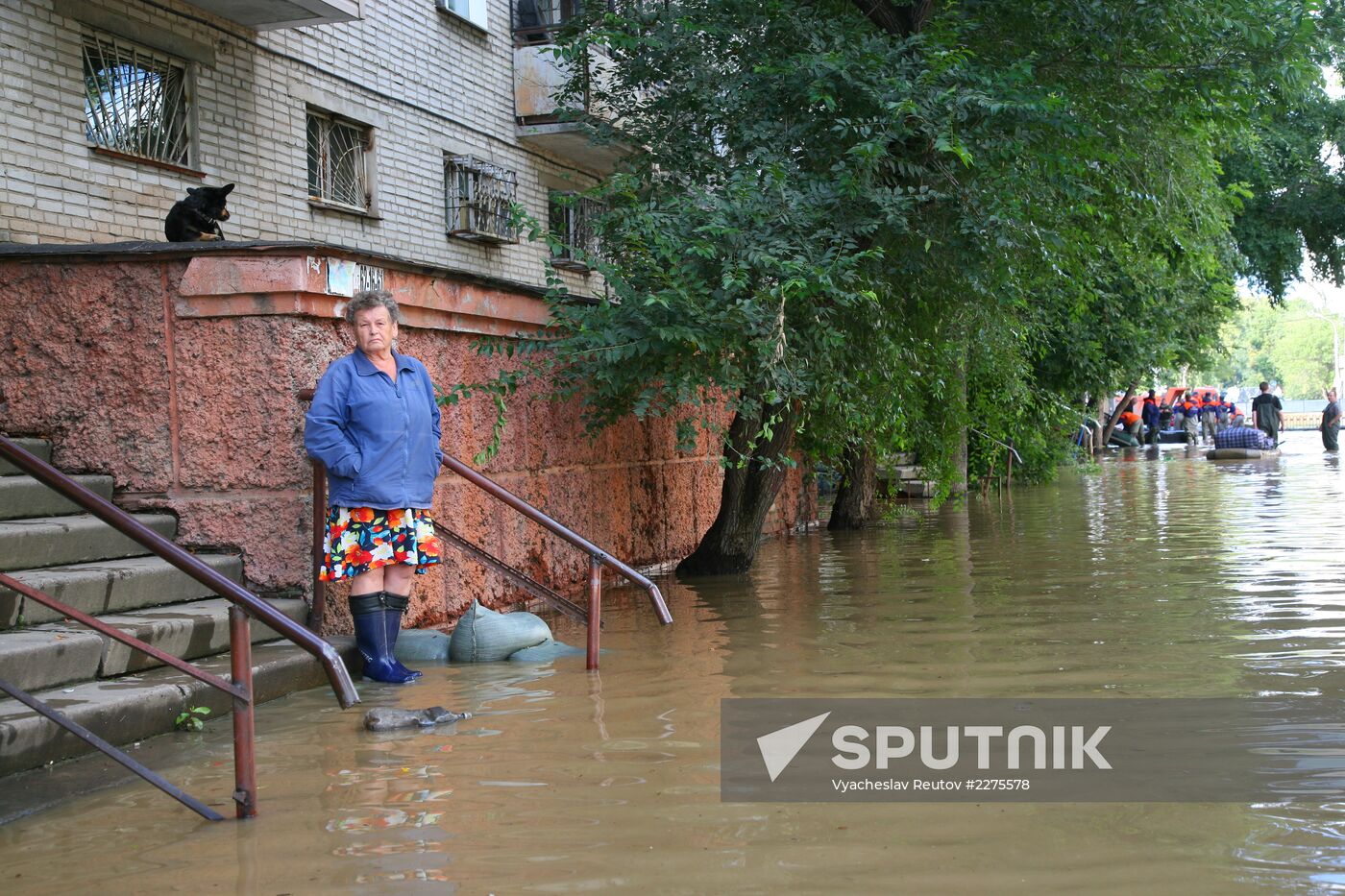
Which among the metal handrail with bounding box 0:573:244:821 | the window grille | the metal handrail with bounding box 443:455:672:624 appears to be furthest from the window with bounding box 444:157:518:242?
the metal handrail with bounding box 0:573:244:821

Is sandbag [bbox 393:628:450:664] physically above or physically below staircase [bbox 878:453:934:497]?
below

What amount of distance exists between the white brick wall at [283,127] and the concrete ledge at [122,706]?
3.07m

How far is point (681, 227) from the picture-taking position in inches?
326

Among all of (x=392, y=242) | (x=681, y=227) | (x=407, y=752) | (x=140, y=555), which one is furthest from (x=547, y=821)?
(x=392, y=242)

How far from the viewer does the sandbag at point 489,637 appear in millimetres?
6645

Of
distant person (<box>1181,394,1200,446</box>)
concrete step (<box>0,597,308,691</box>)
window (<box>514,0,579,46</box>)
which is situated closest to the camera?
concrete step (<box>0,597,308,691</box>)

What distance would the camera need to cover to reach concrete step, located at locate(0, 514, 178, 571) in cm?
561

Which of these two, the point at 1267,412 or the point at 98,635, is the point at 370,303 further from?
the point at 1267,412

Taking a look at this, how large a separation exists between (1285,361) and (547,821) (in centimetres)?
13753

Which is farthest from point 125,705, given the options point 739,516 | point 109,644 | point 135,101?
point 135,101

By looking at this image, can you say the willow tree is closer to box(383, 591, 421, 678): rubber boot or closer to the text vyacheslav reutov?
box(383, 591, 421, 678): rubber boot

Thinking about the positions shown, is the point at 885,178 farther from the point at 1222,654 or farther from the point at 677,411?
the point at 1222,654

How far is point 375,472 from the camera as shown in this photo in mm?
5859

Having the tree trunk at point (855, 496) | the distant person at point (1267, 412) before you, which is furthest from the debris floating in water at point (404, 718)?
the distant person at point (1267, 412)
